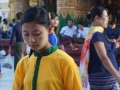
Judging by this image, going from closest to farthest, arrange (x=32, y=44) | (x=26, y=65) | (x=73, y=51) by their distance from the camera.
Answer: (x=32, y=44) < (x=26, y=65) < (x=73, y=51)

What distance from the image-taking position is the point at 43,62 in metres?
2.58

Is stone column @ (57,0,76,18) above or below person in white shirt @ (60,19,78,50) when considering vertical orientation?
above

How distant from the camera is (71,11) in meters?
15.7

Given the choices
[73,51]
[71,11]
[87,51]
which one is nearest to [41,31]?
[87,51]

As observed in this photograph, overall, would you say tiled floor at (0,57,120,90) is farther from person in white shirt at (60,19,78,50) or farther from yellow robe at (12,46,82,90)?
yellow robe at (12,46,82,90)

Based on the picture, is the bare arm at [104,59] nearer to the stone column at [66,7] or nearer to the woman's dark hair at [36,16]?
the woman's dark hair at [36,16]

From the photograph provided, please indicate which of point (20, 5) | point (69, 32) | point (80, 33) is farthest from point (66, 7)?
point (20, 5)

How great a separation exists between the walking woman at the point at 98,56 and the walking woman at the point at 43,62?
1.54m

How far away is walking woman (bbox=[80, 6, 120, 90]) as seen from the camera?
4143mm

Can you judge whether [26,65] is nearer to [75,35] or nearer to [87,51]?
[87,51]

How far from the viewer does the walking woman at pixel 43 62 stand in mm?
2492

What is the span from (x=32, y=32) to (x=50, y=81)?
Result: 1.12 feet

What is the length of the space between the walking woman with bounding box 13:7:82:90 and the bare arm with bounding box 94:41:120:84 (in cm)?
147

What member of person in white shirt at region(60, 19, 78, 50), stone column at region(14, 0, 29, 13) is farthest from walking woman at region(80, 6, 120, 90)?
stone column at region(14, 0, 29, 13)
